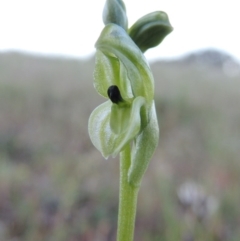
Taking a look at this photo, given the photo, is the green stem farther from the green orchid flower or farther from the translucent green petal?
the translucent green petal

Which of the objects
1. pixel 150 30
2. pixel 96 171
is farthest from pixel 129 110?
pixel 96 171

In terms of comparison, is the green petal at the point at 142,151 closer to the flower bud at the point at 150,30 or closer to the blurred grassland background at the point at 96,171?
the flower bud at the point at 150,30

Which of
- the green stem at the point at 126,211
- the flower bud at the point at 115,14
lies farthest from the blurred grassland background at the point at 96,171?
the flower bud at the point at 115,14

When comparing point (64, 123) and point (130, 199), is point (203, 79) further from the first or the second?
point (130, 199)

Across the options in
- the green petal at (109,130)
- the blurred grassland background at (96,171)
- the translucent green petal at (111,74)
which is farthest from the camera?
the blurred grassland background at (96,171)

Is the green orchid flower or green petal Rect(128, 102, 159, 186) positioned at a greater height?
the green orchid flower

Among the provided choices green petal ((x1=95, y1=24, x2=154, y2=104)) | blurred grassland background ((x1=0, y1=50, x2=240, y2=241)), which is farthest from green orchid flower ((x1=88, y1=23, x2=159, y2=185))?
blurred grassland background ((x1=0, y1=50, x2=240, y2=241))
